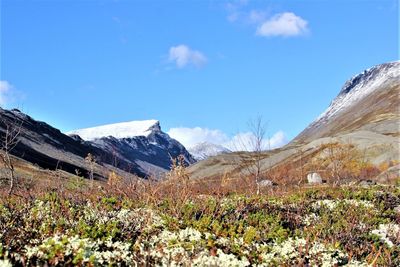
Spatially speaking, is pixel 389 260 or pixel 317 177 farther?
pixel 317 177

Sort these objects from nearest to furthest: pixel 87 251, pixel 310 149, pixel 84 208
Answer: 1. pixel 87 251
2. pixel 84 208
3. pixel 310 149

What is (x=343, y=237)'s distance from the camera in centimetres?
1231

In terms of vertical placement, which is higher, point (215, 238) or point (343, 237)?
point (343, 237)

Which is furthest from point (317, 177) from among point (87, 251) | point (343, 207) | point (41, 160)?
point (41, 160)

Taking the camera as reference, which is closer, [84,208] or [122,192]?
[84,208]

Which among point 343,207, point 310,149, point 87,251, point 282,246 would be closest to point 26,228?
point 87,251

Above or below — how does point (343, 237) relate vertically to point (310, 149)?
below

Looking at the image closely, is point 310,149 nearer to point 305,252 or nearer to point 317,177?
point 317,177

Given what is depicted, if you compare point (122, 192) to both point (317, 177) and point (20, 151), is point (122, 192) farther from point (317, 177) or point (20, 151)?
point (20, 151)

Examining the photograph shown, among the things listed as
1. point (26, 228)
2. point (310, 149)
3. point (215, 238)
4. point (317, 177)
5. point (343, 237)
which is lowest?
point (26, 228)

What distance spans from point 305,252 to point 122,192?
9.06 m

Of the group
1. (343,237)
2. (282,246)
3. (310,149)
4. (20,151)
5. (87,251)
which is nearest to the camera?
(87,251)

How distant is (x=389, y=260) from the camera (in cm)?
1048

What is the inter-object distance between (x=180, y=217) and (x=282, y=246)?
134 inches
